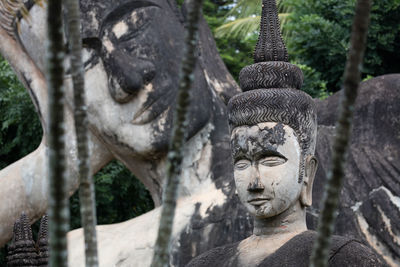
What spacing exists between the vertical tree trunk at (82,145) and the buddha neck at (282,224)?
5.51ft

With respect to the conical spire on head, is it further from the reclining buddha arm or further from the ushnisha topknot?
the reclining buddha arm

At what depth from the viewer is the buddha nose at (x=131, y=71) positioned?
5.92 m

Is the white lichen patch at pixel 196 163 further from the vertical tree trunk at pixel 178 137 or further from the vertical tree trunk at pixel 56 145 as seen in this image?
the vertical tree trunk at pixel 56 145

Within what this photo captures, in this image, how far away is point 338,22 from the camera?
786cm

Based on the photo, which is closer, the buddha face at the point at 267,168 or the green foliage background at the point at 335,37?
the buddha face at the point at 267,168

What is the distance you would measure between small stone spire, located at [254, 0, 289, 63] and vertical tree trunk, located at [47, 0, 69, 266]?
6.98ft

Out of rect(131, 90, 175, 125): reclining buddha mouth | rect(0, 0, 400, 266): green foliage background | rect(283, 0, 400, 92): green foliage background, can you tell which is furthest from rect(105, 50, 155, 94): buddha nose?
rect(283, 0, 400, 92): green foliage background

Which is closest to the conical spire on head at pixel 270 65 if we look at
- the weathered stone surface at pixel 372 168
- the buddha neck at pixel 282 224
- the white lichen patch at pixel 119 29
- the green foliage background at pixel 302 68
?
the buddha neck at pixel 282 224

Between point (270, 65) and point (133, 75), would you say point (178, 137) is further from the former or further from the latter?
point (133, 75)

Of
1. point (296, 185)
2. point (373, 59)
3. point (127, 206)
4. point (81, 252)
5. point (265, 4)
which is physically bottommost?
point (127, 206)

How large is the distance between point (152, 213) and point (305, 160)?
8.31ft

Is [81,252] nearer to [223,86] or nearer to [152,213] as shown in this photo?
[152,213]

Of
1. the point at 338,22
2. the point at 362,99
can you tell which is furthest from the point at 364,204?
the point at 338,22

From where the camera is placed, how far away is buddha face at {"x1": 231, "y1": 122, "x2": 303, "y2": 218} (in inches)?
139
